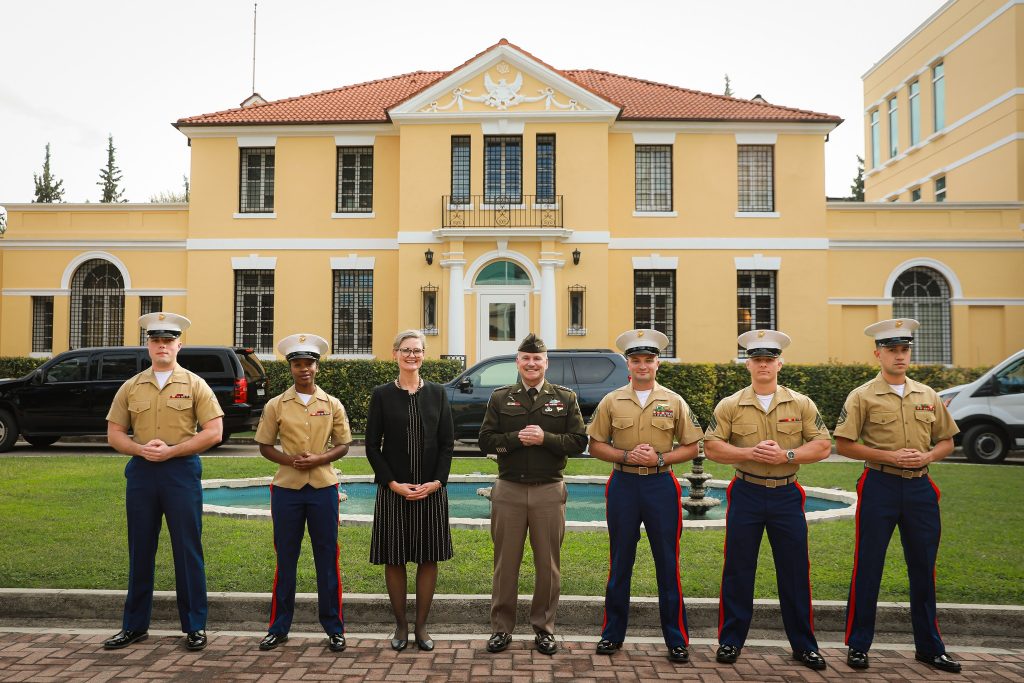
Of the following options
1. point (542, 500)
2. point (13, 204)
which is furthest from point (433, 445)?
point (13, 204)

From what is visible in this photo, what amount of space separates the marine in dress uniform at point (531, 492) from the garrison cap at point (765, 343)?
1.28 metres

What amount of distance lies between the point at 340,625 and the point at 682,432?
2648 mm

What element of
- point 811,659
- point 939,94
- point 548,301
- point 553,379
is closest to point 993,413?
point 553,379

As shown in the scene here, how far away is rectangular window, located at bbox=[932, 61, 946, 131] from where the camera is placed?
29078 mm

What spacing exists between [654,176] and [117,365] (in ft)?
→ 50.5

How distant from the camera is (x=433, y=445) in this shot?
5535 millimetres

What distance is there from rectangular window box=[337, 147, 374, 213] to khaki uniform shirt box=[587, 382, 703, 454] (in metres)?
19.7

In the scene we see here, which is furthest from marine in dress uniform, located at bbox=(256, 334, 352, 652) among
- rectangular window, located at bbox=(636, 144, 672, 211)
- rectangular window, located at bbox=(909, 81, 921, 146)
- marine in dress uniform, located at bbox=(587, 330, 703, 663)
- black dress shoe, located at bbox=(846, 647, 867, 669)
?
rectangular window, located at bbox=(909, 81, 921, 146)

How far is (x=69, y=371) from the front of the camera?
15.4 m

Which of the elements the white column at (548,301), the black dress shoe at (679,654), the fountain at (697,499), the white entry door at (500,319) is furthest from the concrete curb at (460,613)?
the white entry door at (500,319)

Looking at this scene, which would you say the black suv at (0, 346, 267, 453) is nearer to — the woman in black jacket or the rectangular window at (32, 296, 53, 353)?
the rectangular window at (32, 296, 53, 353)

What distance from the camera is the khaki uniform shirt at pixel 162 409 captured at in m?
5.53

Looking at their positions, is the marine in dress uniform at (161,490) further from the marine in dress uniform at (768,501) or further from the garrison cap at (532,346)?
the marine in dress uniform at (768,501)

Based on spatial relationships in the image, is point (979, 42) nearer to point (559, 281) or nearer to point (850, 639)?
point (559, 281)
